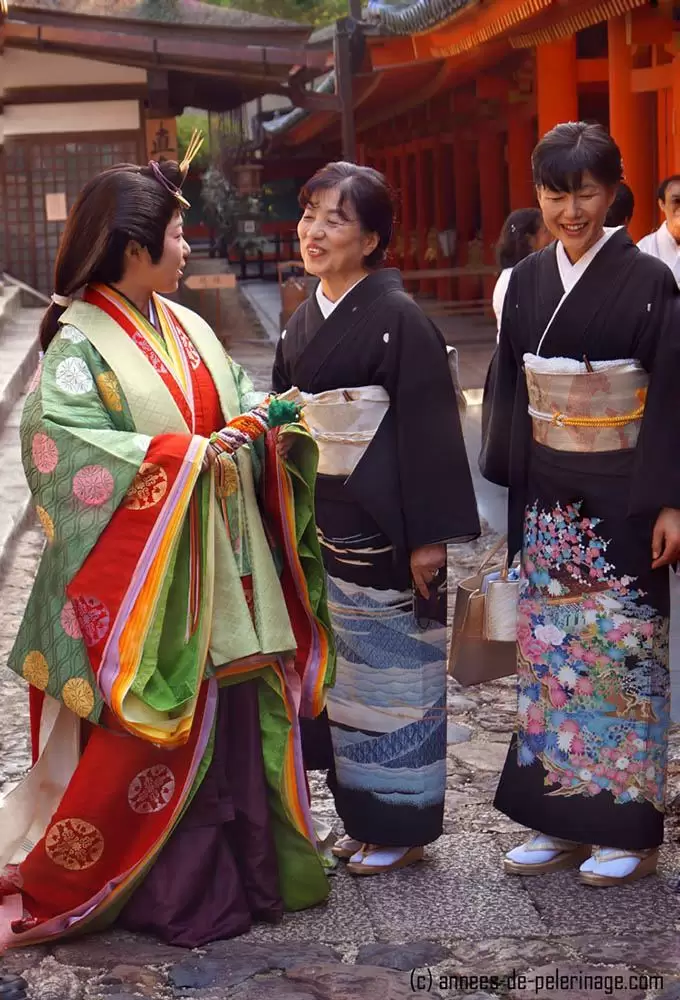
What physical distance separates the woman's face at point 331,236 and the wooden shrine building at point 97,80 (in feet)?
45.4

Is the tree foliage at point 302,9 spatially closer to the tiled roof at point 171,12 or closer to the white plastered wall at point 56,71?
the tiled roof at point 171,12

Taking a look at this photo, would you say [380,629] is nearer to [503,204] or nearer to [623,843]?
[623,843]

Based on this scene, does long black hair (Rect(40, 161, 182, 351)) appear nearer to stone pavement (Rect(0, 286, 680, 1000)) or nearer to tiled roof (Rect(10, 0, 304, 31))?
stone pavement (Rect(0, 286, 680, 1000))

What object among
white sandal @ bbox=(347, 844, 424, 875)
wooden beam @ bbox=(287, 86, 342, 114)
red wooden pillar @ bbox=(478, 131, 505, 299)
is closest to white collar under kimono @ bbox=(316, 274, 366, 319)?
white sandal @ bbox=(347, 844, 424, 875)

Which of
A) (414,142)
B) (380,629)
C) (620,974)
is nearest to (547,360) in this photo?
(380,629)

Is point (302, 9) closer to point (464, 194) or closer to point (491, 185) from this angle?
point (464, 194)

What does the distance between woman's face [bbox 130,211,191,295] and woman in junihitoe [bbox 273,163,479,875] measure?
15.4 inches

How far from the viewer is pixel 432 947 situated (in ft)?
11.8

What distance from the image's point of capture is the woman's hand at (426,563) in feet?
12.9

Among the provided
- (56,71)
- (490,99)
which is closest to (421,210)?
(490,99)

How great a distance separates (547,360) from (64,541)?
4.50ft

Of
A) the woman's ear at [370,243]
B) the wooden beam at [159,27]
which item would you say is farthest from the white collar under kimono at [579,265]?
the wooden beam at [159,27]

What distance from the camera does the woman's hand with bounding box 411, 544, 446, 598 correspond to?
12.9 feet

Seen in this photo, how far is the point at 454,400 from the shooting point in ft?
12.9
